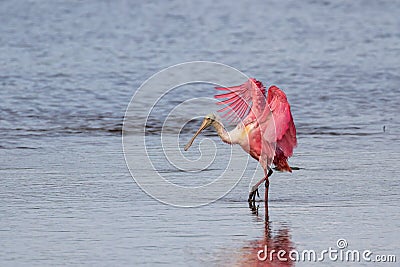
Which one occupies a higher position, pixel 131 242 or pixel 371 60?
pixel 131 242

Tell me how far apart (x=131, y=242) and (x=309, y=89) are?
8414mm

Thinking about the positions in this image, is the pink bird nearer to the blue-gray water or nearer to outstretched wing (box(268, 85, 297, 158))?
outstretched wing (box(268, 85, 297, 158))

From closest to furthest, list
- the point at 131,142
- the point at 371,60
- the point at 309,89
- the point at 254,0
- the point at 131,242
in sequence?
the point at 131,242, the point at 131,142, the point at 309,89, the point at 371,60, the point at 254,0

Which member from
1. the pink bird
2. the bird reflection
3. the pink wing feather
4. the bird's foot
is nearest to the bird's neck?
the pink bird

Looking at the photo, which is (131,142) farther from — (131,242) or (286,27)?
(286,27)

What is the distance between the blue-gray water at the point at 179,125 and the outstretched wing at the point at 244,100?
0.59m

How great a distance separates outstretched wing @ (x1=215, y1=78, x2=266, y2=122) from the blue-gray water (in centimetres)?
59

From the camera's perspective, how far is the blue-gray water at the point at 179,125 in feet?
22.5

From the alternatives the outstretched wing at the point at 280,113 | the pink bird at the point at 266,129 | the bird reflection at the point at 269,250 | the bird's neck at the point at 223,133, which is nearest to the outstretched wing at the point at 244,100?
the pink bird at the point at 266,129

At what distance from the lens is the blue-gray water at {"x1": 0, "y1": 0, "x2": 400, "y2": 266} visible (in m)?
6.85

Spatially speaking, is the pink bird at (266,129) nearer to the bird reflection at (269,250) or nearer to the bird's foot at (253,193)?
the bird's foot at (253,193)

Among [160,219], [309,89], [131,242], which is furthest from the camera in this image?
[309,89]

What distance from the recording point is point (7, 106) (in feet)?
43.4

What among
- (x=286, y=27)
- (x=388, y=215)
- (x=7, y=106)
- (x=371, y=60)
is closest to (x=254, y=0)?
(x=286, y=27)
